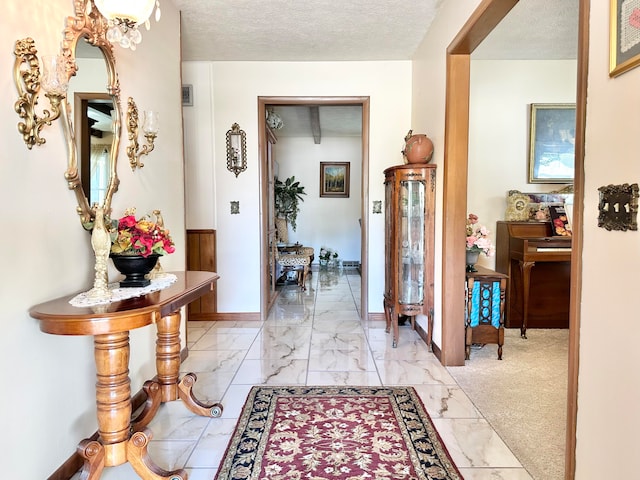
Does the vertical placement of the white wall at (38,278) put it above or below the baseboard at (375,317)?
above

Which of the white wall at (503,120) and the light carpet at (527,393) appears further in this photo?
the white wall at (503,120)

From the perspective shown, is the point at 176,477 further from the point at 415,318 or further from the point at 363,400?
the point at 415,318

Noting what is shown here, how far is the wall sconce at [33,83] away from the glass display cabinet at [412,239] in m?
2.45

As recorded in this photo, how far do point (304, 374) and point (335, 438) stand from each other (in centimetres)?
81

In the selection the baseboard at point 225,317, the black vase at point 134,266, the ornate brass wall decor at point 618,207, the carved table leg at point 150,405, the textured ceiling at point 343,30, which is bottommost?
the baseboard at point 225,317

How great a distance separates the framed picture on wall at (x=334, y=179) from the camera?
7742 mm

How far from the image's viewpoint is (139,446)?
1.54 meters

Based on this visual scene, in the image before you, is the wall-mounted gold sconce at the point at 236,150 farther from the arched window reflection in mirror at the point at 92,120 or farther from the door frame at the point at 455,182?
the door frame at the point at 455,182

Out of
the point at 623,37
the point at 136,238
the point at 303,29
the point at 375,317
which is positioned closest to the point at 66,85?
the point at 136,238

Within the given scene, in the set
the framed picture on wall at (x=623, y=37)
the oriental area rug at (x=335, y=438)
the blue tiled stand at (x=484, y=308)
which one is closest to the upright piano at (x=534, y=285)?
the blue tiled stand at (x=484, y=308)

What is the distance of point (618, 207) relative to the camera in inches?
44.9

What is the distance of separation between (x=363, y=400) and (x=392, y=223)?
1.59m

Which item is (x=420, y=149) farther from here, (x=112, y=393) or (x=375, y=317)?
(x=112, y=393)

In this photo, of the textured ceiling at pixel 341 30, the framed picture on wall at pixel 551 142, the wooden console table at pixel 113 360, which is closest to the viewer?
the wooden console table at pixel 113 360
